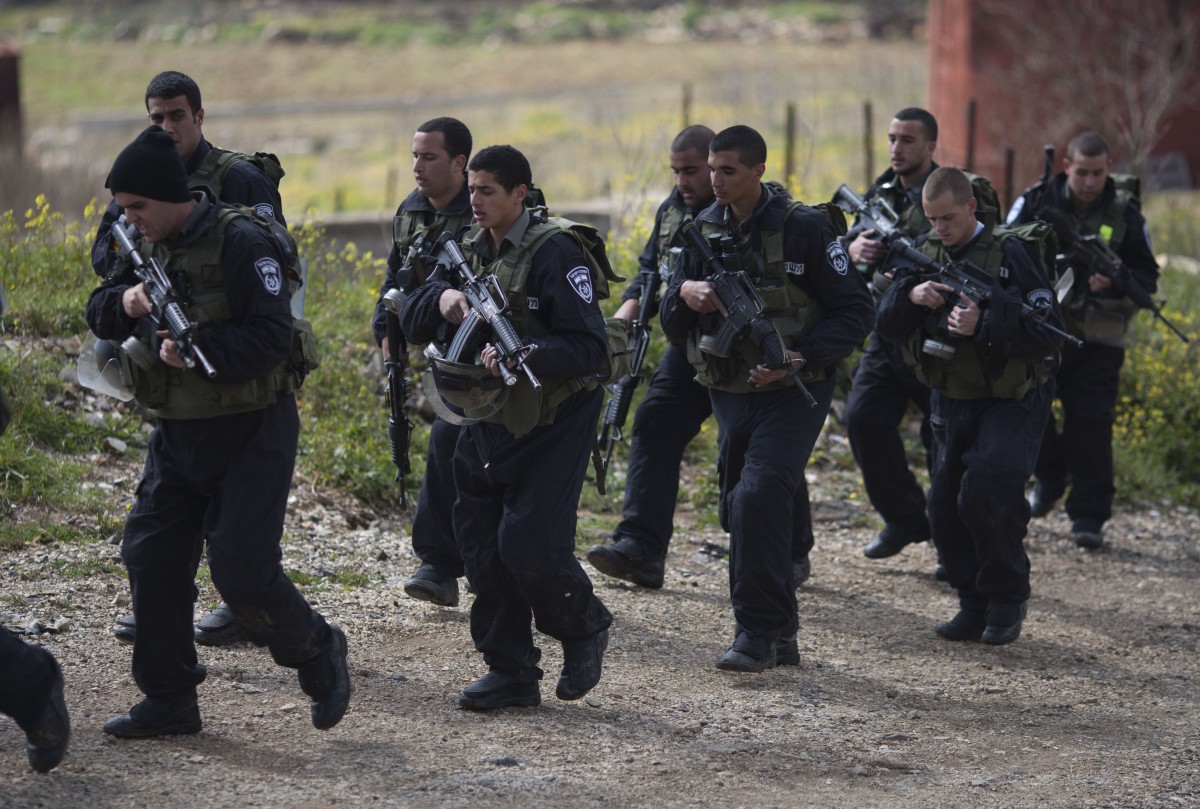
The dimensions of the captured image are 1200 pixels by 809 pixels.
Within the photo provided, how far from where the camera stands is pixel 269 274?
437cm

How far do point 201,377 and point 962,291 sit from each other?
10.6 ft

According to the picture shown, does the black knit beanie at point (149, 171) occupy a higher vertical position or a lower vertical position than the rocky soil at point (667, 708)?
higher

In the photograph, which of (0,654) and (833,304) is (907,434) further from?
(0,654)

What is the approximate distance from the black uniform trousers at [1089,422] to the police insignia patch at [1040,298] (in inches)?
81.3

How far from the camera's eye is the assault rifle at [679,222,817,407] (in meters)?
5.39

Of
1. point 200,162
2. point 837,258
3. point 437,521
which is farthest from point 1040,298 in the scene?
point 200,162

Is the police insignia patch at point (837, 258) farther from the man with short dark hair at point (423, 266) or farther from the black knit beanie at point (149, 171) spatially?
the black knit beanie at point (149, 171)

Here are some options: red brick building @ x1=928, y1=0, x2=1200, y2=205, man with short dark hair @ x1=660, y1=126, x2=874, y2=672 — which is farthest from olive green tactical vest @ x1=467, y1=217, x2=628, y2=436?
red brick building @ x1=928, y1=0, x2=1200, y2=205

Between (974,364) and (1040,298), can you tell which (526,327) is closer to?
(974,364)

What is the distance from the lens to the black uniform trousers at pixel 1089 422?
794 cm

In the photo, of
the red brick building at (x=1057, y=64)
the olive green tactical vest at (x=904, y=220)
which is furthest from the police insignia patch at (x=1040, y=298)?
the red brick building at (x=1057, y=64)

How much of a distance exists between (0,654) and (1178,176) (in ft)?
59.1

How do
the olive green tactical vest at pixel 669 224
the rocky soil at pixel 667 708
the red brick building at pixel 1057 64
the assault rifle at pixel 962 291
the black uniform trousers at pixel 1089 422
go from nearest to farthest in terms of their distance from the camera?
1. the rocky soil at pixel 667 708
2. the assault rifle at pixel 962 291
3. the olive green tactical vest at pixel 669 224
4. the black uniform trousers at pixel 1089 422
5. the red brick building at pixel 1057 64

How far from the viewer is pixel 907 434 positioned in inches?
388
